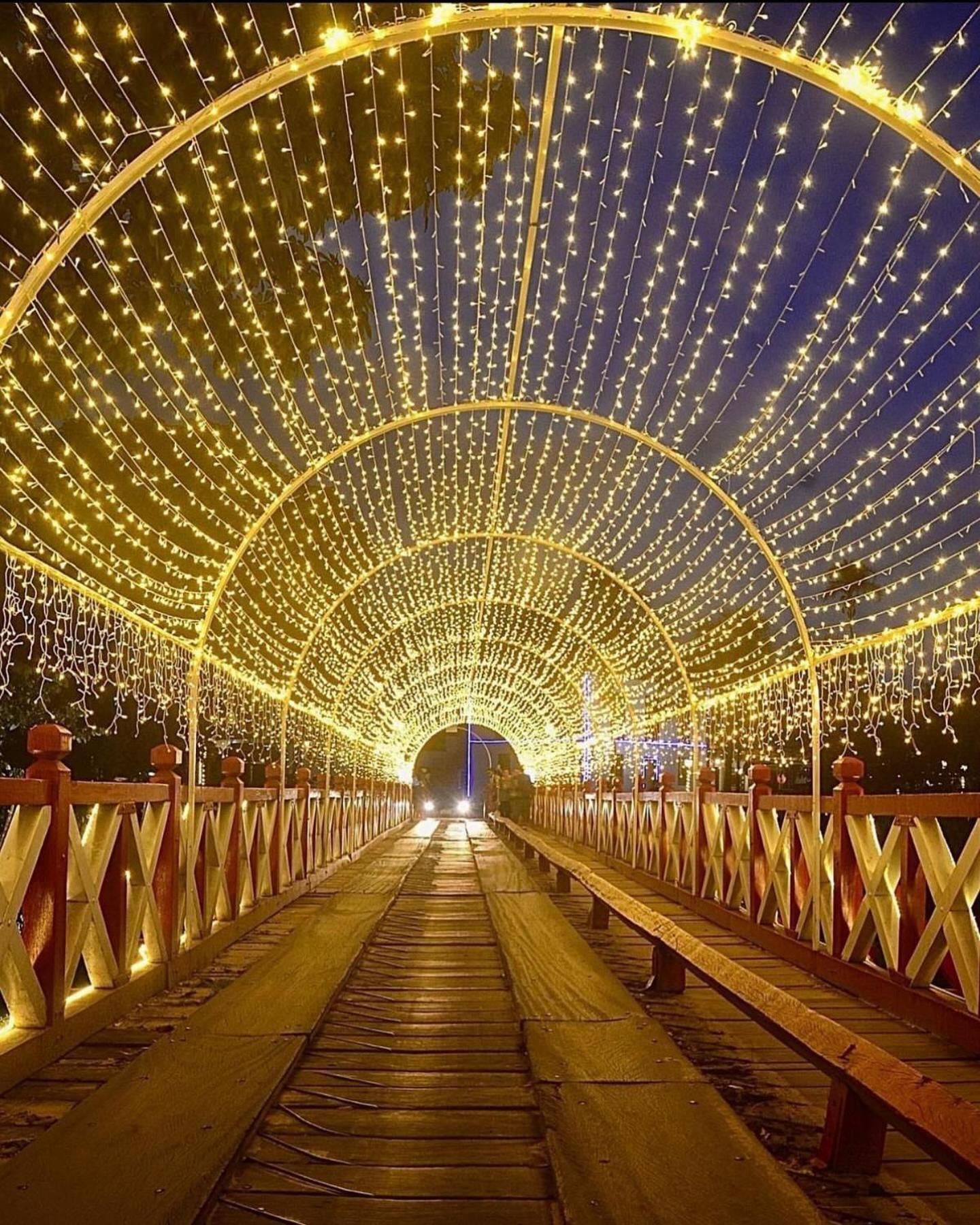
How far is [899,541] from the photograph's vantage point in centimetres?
739

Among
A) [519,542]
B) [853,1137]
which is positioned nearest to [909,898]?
[853,1137]

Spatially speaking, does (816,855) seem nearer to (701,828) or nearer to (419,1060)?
(419,1060)

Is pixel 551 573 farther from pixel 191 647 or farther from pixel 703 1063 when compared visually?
pixel 703 1063

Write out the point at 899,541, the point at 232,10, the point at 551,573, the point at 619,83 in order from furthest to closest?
the point at 551,573 → the point at 232,10 → the point at 899,541 → the point at 619,83

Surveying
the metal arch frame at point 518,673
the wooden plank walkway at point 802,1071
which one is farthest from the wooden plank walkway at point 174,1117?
the metal arch frame at point 518,673

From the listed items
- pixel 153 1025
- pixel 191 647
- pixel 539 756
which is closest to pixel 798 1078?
pixel 153 1025

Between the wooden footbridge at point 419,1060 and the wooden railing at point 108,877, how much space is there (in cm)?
2

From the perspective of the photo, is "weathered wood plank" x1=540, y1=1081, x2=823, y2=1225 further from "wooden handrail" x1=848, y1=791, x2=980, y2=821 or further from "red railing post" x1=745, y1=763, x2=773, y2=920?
"red railing post" x1=745, y1=763, x2=773, y2=920

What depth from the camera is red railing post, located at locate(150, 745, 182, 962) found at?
6.21m

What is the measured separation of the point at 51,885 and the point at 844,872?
423 centimetres

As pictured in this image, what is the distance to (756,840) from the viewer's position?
8328 millimetres

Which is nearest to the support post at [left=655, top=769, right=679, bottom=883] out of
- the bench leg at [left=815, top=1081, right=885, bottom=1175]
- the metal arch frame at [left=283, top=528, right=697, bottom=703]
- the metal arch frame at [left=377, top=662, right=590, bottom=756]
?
the metal arch frame at [left=283, top=528, right=697, bottom=703]

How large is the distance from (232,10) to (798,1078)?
353 inches

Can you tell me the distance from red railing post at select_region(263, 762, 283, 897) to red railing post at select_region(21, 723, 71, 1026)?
210 inches
